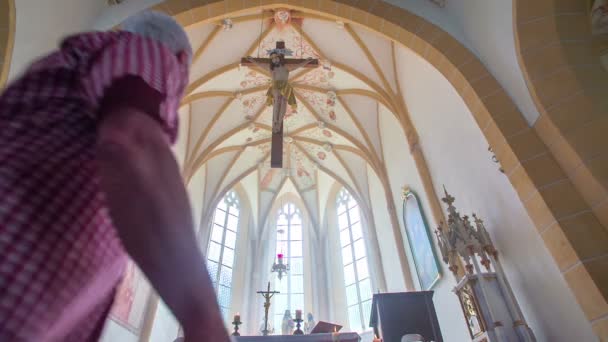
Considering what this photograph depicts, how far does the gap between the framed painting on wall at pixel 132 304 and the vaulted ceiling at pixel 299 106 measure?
3.48 metres

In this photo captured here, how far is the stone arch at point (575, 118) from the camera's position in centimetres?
277

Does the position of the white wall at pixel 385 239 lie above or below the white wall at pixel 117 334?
above

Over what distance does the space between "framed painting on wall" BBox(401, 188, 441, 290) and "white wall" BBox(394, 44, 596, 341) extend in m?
0.45

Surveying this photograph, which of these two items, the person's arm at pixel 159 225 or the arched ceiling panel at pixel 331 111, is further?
the arched ceiling panel at pixel 331 111

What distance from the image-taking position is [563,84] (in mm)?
3297

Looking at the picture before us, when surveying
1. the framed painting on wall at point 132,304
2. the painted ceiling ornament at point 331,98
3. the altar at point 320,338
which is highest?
the painted ceiling ornament at point 331,98

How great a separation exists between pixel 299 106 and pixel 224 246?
17.3 ft

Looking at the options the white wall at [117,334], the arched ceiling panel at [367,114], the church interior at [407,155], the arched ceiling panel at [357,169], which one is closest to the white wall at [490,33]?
the church interior at [407,155]

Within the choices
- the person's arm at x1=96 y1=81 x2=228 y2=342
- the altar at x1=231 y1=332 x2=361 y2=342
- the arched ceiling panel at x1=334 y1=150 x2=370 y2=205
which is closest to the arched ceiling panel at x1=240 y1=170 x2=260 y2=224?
the arched ceiling panel at x1=334 y1=150 x2=370 y2=205

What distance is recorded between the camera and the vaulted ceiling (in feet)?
26.3

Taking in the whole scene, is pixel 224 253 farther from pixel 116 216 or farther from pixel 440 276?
pixel 116 216

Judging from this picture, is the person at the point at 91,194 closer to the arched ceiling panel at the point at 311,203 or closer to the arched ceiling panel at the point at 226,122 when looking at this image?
the arched ceiling panel at the point at 226,122

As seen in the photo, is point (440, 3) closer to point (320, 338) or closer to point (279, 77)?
point (279, 77)

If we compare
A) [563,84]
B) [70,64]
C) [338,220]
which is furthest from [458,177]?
[338,220]
